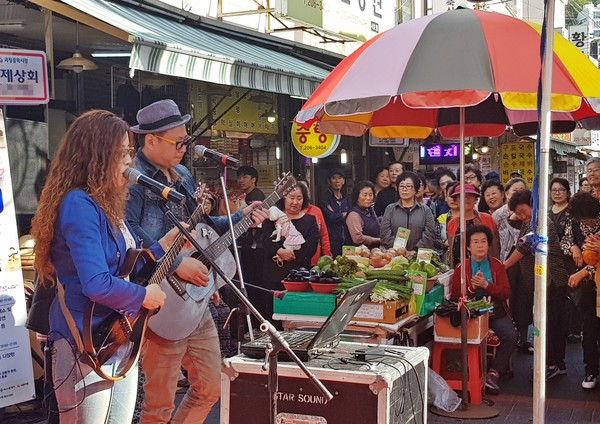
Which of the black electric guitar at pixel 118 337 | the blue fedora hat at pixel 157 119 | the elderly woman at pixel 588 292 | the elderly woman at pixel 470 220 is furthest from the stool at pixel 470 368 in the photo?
the black electric guitar at pixel 118 337

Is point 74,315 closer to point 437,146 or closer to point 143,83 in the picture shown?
point 143,83

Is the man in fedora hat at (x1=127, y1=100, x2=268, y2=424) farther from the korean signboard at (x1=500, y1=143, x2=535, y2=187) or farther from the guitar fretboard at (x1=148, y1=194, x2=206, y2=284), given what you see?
the korean signboard at (x1=500, y1=143, x2=535, y2=187)

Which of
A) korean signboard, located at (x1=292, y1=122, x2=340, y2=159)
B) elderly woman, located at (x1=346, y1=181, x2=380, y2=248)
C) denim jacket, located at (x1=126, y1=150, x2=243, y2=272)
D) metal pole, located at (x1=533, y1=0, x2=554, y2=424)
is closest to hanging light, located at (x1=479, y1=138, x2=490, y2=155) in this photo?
korean signboard, located at (x1=292, y1=122, x2=340, y2=159)

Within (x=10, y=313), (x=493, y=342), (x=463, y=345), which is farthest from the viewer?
(x=493, y=342)

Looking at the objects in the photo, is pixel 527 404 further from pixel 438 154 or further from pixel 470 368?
pixel 438 154

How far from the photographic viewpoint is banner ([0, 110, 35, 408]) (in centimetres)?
615

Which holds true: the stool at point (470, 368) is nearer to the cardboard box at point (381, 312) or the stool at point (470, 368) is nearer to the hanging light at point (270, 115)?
the cardboard box at point (381, 312)

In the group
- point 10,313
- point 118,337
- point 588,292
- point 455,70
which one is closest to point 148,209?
point 118,337

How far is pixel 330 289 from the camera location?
264 inches

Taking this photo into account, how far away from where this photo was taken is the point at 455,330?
283 inches

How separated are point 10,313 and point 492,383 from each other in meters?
4.38

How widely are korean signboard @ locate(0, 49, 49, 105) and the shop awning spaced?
2.50 feet

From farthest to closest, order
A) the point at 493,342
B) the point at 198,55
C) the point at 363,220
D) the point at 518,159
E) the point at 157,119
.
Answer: the point at 518,159 < the point at 363,220 < the point at 493,342 < the point at 198,55 < the point at 157,119

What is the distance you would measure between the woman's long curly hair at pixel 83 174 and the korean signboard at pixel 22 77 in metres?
2.79
